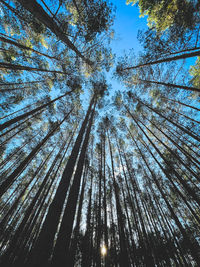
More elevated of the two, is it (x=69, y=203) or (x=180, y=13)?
(x=180, y=13)

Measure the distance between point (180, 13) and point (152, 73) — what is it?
257cm

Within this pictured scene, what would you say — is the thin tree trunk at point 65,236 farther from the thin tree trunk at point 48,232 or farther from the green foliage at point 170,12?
the green foliage at point 170,12

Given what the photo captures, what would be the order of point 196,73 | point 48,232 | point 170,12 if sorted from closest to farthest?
point 48,232 < point 170,12 < point 196,73

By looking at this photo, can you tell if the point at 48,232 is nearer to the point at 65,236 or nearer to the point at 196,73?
the point at 65,236

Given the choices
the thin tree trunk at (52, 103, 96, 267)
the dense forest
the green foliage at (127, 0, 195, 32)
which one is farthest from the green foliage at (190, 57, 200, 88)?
the thin tree trunk at (52, 103, 96, 267)

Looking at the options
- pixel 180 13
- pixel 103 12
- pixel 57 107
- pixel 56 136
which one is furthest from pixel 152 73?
pixel 56 136

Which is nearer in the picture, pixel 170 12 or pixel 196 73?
pixel 170 12

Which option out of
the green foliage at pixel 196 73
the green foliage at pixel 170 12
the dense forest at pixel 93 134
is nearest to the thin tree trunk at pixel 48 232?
the dense forest at pixel 93 134

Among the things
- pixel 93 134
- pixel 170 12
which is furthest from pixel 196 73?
pixel 93 134

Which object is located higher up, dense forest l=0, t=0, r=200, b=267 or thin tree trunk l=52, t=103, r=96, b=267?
dense forest l=0, t=0, r=200, b=267

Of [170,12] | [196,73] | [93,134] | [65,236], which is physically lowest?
[65,236]

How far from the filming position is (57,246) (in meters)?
Answer: 2.16

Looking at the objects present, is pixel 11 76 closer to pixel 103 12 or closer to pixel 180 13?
pixel 103 12

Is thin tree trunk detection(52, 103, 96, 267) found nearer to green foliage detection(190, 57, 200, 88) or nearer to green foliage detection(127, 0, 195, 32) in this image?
green foliage detection(127, 0, 195, 32)
